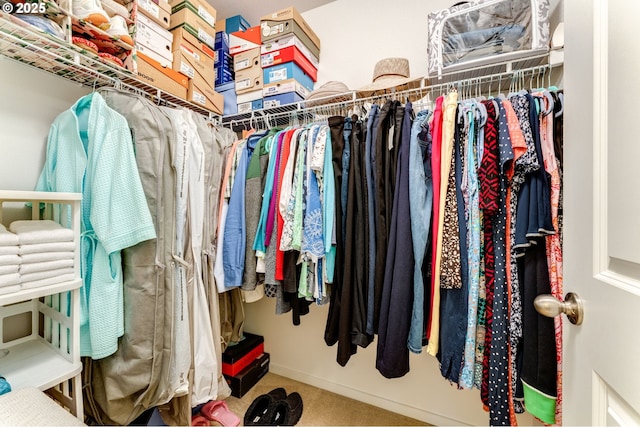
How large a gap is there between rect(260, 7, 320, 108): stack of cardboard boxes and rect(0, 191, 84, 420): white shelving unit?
1.10 m

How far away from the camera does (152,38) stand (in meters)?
1.26

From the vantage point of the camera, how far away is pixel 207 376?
1.18 meters

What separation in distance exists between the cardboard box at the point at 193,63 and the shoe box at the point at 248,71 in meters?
0.16

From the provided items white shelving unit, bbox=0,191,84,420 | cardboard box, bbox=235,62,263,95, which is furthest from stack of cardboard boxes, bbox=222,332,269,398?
cardboard box, bbox=235,62,263,95

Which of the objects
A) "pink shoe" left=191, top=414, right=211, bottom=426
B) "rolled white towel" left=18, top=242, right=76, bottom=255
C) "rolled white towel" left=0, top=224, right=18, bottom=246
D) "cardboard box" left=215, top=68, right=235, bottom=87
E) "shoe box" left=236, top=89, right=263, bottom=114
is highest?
"cardboard box" left=215, top=68, right=235, bottom=87

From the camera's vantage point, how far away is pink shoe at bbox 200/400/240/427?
1.31 metres

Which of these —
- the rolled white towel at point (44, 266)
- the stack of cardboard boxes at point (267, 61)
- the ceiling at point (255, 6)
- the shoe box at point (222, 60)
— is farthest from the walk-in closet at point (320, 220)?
the ceiling at point (255, 6)

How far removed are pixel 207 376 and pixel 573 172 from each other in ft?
4.83

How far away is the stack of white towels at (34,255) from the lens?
695 millimetres

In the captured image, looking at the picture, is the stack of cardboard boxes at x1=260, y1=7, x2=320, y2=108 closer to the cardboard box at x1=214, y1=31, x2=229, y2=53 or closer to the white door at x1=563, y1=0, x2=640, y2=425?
the cardboard box at x1=214, y1=31, x2=229, y2=53

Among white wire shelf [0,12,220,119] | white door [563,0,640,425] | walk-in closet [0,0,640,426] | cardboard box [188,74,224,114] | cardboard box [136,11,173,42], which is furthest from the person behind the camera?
cardboard box [188,74,224,114]

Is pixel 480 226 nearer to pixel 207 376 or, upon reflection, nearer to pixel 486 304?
pixel 486 304

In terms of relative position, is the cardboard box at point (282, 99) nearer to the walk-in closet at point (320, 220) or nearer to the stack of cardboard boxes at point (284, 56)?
the stack of cardboard boxes at point (284, 56)

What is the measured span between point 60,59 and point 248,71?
897 millimetres
